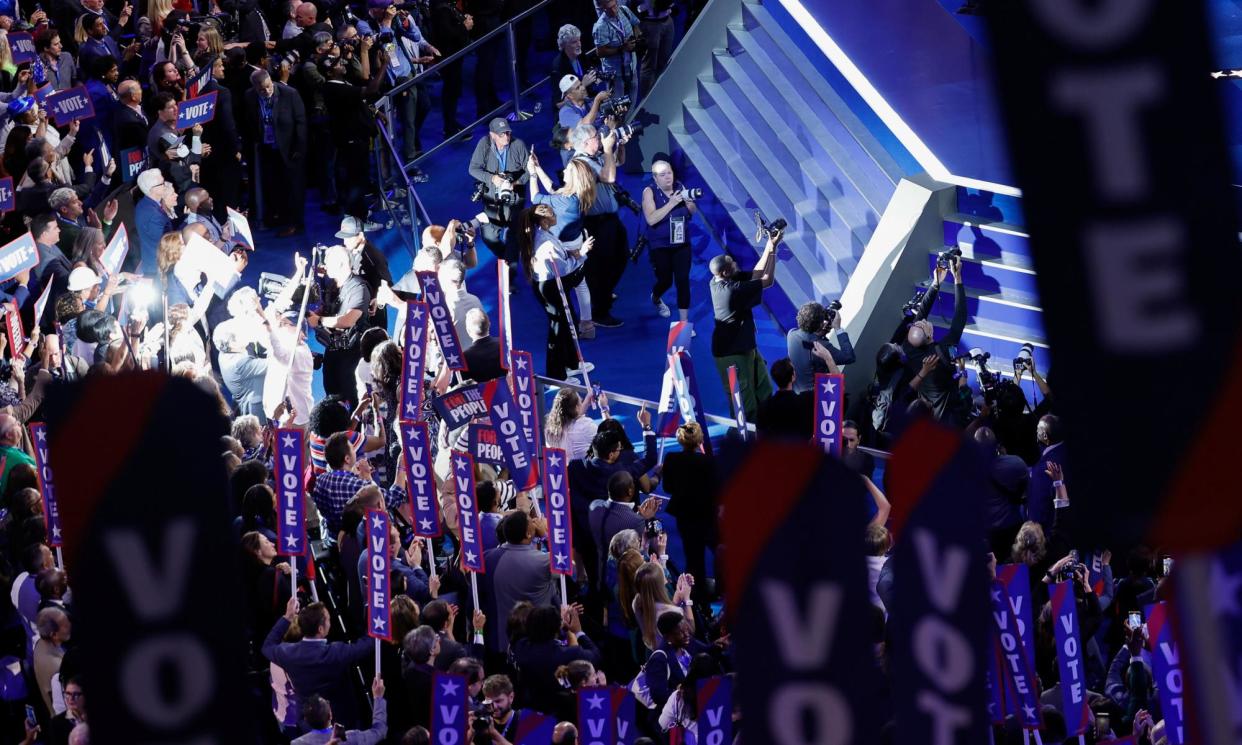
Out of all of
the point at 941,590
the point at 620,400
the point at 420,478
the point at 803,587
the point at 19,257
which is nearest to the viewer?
the point at 803,587

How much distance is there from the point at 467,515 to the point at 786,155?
805 cm

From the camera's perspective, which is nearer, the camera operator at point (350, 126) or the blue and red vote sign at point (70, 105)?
the blue and red vote sign at point (70, 105)

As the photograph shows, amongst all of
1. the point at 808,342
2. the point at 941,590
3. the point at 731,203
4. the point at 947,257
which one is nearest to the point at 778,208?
the point at 731,203

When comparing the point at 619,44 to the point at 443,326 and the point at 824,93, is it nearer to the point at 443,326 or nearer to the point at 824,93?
the point at 824,93

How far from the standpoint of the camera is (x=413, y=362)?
11000 millimetres

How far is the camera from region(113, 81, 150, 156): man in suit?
1547 cm

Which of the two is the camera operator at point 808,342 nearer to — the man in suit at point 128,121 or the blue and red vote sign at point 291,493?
the blue and red vote sign at point 291,493

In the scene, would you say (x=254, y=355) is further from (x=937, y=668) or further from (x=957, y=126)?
(x=937, y=668)

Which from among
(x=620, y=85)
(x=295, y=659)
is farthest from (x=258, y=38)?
(x=295, y=659)

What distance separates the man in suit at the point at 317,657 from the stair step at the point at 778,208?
7.93 m

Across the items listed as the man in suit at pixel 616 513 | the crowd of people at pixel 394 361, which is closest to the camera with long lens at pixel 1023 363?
the crowd of people at pixel 394 361

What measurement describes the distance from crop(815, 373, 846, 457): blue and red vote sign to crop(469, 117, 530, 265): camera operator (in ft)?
17.3

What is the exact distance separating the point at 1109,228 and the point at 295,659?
23.1 ft

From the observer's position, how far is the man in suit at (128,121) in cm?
1547
